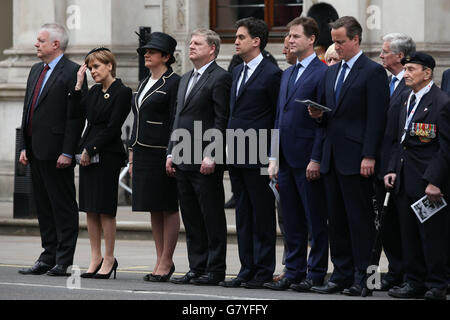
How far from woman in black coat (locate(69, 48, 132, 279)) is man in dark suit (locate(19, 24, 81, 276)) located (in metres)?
0.20

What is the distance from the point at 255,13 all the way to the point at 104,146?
8598 millimetres

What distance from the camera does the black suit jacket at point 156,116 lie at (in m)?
12.3

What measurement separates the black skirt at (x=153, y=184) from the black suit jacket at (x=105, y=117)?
257 mm

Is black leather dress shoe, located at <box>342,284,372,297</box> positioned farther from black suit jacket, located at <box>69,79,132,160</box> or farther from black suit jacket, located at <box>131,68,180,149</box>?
black suit jacket, located at <box>69,79,132,160</box>

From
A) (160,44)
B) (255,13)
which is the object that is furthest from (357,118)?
(255,13)

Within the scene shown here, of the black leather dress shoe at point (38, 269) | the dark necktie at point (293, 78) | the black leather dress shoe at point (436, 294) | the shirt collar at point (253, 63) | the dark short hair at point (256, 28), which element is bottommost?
the black leather dress shoe at point (38, 269)

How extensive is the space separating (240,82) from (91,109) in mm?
1523

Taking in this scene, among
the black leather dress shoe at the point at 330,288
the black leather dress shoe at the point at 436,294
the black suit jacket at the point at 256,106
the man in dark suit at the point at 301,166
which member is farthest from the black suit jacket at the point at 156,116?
the black leather dress shoe at the point at 436,294

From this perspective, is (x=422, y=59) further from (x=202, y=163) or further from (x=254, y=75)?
(x=202, y=163)

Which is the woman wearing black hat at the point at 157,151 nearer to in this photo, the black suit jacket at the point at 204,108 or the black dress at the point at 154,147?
the black dress at the point at 154,147

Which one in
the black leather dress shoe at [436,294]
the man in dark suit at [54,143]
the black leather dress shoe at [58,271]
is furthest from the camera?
the man in dark suit at [54,143]

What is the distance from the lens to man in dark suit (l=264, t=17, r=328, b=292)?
11.5 meters

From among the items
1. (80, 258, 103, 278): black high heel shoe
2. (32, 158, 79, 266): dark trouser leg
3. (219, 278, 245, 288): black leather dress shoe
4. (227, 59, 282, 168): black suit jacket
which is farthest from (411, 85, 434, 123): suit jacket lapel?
(32, 158, 79, 266): dark trouser leg

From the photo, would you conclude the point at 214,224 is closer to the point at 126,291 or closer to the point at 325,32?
the point at 126,291
